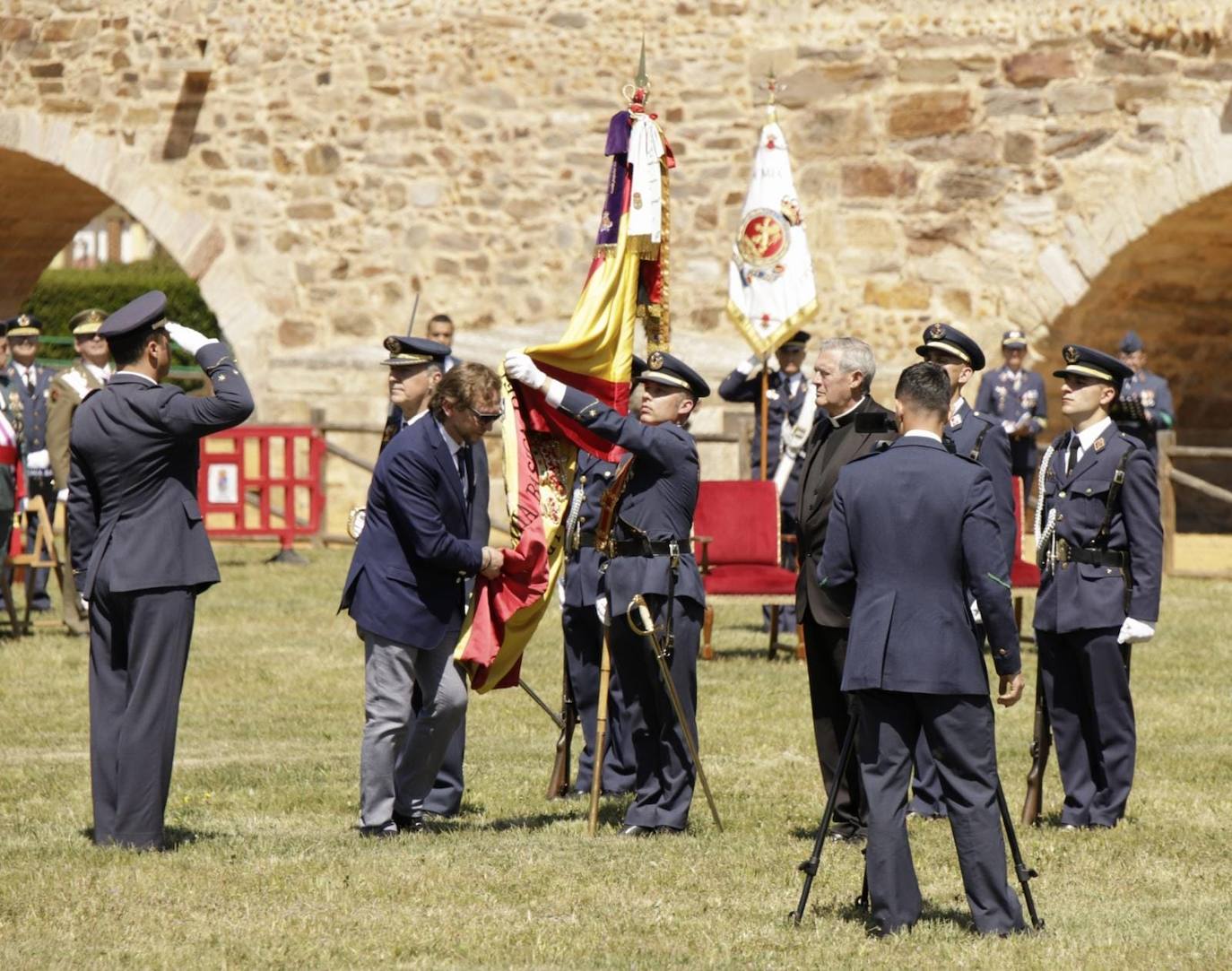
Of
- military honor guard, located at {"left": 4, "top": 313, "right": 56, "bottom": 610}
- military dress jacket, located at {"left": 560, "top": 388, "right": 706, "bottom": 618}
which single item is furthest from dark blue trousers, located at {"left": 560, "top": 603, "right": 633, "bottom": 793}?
military honor guard, located at {"left": 4, "top": 313, "right": 56, "bottom": 610}

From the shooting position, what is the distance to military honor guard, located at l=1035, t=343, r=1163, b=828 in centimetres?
760

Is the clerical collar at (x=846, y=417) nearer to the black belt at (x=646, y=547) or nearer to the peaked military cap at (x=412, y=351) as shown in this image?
the black belt at (x=646, y=547)

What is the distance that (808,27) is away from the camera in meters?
17.4

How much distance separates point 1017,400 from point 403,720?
30.5ft

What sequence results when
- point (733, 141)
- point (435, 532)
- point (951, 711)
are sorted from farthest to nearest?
point (733, 141) < point (435, 532) < point (951, 711)

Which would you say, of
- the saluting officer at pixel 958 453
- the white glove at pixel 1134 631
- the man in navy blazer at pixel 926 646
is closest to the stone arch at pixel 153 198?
the saluting officer at pixel 958 453

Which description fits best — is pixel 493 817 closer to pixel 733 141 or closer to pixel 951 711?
pixel 951 711

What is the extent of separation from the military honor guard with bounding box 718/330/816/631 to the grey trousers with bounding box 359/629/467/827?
555cm

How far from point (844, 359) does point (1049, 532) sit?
1.26 m

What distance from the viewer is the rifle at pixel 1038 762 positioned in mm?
7891

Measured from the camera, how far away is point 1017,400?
15703 millimetres

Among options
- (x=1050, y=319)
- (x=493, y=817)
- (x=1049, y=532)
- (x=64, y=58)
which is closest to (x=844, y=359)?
(x=1049, y=532)

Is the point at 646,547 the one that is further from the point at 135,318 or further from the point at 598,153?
the point at 598,153

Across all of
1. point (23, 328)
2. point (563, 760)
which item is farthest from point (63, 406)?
point (563, 760)
